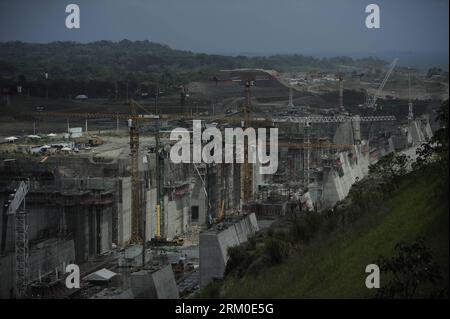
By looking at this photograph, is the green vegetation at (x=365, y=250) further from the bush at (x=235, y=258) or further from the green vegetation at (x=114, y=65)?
the green vegetation at (x=114, y=65)

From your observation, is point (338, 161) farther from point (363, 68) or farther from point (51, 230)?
point (363, 68)

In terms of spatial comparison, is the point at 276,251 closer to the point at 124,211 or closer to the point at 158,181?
the point at 124,211

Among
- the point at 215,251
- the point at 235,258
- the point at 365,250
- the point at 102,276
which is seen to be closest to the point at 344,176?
the point at 102,276

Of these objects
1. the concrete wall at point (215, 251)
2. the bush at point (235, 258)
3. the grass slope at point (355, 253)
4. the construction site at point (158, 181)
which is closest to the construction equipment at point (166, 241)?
the construction site at point (158, 181)

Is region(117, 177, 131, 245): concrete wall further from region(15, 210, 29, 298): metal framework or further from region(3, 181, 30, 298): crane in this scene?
region(15, 210, 29, 298): metal framework

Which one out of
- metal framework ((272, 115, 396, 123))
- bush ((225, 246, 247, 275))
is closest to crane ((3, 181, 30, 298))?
bush ((225, 246, 247, 275))
